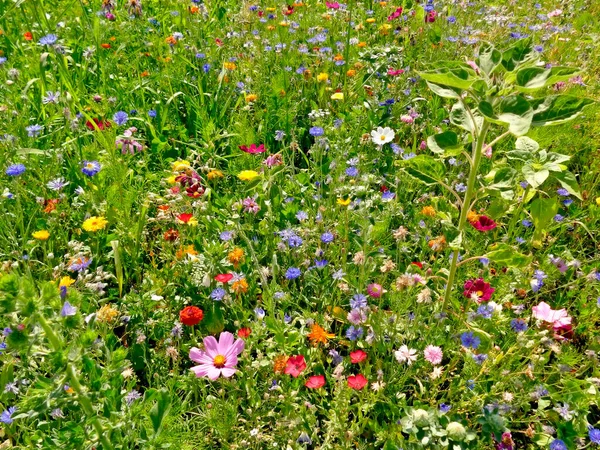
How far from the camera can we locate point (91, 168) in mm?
2398

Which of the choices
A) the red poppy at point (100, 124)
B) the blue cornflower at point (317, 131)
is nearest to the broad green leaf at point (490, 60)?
the blue cornflower at point (317, 131)

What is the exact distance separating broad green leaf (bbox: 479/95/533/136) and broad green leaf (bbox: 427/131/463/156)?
8.4 inches

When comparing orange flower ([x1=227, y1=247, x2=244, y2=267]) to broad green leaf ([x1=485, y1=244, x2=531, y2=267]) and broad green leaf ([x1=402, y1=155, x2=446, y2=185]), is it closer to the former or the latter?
broad green leaf ([x1=402, y1=155, x2=446, y2=185])

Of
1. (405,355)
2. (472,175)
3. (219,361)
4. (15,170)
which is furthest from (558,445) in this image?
(15,170)

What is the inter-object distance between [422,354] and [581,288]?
914 millimetres

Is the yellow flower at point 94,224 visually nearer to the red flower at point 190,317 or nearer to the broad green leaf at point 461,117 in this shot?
the red flower at point 190,317

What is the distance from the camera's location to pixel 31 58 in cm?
313

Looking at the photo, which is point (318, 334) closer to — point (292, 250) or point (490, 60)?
point (292, 250)

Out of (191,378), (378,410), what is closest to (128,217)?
(191,378)

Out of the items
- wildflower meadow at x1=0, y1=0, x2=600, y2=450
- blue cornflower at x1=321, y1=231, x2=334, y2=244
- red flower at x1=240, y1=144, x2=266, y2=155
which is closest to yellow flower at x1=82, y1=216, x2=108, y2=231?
wildflower meadow at x1=0, y1=0, x2=600, y2=450

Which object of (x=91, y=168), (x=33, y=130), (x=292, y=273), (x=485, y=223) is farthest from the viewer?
(x=33, y=130)

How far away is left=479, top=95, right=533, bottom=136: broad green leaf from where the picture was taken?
48.4 inches

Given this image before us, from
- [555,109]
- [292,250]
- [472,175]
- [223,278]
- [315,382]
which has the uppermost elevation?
[555,109]

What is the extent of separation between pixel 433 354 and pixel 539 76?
38.5 inches
